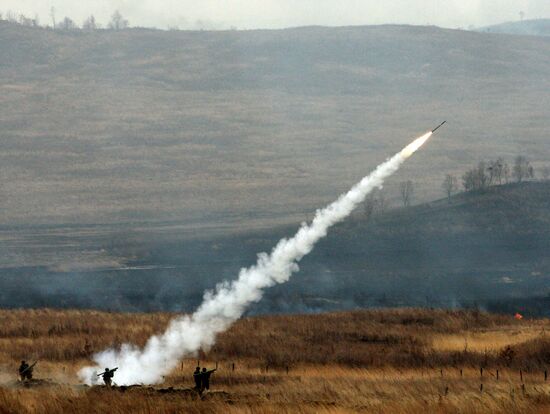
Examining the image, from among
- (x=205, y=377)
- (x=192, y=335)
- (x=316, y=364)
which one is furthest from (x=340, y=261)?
(x=205, y=377)

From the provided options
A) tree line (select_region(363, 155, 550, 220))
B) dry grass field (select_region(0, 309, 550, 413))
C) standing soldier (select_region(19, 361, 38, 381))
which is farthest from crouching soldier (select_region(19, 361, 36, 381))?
tree line (select_region(363, 155, 550, 220))

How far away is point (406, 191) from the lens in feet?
593

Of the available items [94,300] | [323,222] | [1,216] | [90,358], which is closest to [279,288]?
[94,300]

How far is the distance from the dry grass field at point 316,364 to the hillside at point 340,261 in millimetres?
25083

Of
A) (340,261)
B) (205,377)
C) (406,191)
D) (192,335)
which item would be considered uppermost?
(205,377)

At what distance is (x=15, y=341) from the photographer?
51.5 metres

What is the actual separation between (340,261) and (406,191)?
2249 inches

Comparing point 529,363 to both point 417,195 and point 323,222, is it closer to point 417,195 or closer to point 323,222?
point 323,222

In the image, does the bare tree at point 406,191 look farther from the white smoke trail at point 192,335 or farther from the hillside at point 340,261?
the white smoke trail at point 192,335

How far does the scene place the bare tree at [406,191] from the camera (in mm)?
170225

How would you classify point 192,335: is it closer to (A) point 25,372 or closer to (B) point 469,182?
(A) point 25,372

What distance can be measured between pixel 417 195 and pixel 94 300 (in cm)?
9341

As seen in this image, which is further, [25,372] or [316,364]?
[316,364]

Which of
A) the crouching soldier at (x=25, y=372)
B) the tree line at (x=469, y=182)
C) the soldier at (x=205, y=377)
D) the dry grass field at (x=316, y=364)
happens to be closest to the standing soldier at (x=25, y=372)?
the crouching soldier at (x=25, y=372)
